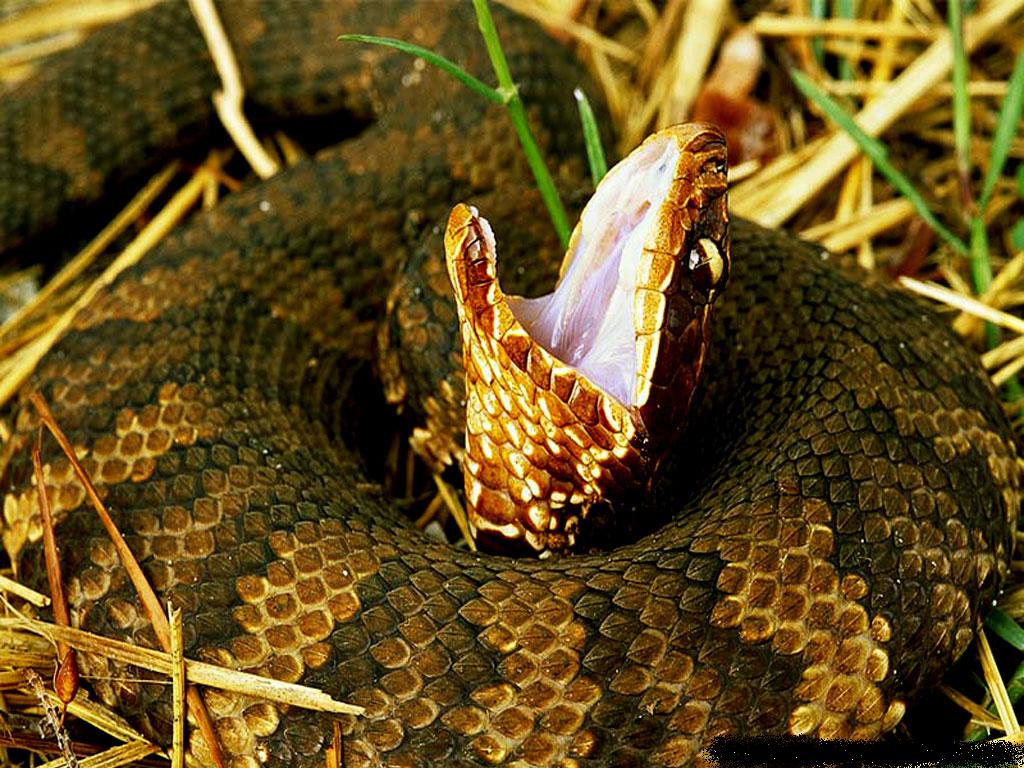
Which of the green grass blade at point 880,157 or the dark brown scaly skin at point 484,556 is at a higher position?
the green grass blade at point 880,157

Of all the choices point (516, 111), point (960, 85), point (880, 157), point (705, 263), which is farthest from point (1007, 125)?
point (705, 263)

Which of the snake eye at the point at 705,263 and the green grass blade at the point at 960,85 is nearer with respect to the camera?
the snake eye at the point at 705,263

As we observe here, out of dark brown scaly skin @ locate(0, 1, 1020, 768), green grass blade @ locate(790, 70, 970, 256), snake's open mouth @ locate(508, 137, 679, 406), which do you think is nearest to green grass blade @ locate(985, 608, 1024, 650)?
dark brown scaly skin @ locate(0, 1, 1020, 768)

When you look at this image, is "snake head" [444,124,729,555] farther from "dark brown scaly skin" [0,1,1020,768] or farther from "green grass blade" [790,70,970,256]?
"green grass blade" [790,70,970,256]

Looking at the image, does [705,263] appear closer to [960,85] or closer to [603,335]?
[603,335]

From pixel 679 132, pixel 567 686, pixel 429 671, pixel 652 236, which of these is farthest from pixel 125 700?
pixel 679 132

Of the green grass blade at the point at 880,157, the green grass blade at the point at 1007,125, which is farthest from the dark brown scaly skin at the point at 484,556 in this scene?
the green grass blade at the point at 1007,125

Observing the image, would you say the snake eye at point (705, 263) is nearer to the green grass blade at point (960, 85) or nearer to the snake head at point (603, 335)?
the snake head at point (603, 335)
